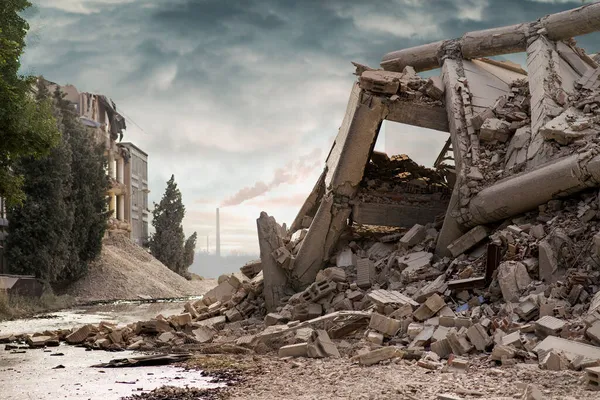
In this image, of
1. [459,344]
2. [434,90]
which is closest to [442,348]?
[459,344]

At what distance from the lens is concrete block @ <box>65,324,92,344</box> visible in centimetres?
1260

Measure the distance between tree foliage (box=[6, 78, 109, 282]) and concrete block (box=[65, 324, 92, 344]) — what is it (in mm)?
12760

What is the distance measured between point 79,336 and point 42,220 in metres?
14.2

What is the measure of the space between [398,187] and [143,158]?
31.8m

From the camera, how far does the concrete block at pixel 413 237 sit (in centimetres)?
1319

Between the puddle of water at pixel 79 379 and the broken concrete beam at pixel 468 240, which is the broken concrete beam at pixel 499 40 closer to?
the broken concrete beam at pixel 468 240

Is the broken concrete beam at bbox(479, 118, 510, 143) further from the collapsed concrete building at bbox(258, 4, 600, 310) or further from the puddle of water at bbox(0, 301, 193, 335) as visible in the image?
the puddle of water at bbox(0, 301, 193, 335)

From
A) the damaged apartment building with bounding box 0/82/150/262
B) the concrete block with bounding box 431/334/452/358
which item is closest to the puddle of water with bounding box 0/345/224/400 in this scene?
the concrete block with bounding box 431/334/452/358

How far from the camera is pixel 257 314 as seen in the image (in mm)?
14109

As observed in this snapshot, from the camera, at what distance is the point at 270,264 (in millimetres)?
14070

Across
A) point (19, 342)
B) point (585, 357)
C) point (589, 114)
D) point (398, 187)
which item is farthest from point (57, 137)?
point (585, 357)

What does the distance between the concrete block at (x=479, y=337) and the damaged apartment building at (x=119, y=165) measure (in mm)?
29112

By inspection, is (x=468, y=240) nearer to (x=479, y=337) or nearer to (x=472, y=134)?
(x=472, y=134)

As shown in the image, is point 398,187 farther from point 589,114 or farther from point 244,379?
point 244,379
